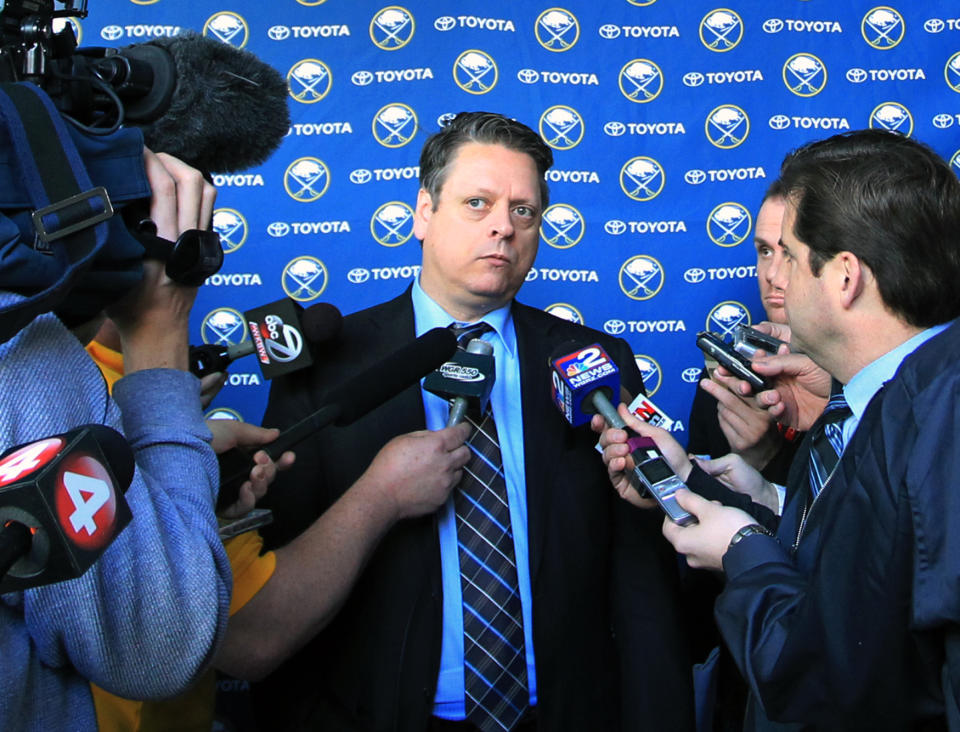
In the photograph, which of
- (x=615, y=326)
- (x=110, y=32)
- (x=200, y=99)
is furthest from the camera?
(x=615, y=326)

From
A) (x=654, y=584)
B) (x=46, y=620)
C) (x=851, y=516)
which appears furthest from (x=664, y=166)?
(x=46, y=620)

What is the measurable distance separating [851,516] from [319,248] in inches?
73.0

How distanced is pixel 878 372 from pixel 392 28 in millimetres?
1845

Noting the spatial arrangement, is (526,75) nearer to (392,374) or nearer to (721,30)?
(721,30)

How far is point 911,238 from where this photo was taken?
1252mm

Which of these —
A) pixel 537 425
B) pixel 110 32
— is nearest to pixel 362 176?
pixel 110 32

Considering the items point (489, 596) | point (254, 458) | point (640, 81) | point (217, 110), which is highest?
point (640, 81)

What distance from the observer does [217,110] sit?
105 cm

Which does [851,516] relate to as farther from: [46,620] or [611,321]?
[611,321]

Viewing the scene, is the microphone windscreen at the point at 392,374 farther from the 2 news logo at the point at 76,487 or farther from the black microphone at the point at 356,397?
the 2 news logo at the point at 76,487

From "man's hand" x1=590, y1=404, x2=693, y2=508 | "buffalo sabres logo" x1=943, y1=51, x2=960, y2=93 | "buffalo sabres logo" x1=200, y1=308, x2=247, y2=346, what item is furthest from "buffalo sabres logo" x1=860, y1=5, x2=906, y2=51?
"buffalo sabres logo" x1=200, y1=308, x2=247, y2=346

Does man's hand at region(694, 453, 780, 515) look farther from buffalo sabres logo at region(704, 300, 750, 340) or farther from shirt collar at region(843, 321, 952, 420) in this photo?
buffalo sabres logo at region(704, 300, 750, 340)

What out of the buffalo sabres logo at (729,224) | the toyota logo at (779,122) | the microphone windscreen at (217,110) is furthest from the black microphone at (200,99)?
the toyota logo at (779,122)

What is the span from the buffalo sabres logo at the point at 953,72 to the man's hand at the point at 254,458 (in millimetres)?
2281
